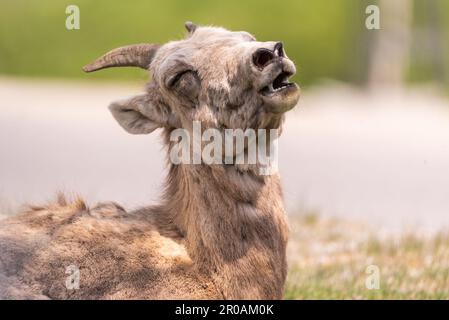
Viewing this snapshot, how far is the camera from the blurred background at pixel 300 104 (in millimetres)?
16094

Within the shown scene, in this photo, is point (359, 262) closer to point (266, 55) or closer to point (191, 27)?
point (191, 27)

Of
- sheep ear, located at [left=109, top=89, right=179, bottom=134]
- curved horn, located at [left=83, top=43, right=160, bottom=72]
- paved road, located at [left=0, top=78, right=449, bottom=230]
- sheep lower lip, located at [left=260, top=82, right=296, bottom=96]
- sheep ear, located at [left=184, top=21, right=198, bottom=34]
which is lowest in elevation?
paved road, located at [left=0, top=78, right=449, bottom=230]

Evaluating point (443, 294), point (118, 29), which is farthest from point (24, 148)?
point (443, 294)

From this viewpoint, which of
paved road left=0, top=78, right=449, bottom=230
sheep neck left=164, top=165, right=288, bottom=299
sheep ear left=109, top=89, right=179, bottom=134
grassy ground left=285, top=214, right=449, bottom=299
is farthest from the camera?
paved road left=0, top=78, right=449, bottom=230

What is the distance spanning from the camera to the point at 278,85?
302 inches

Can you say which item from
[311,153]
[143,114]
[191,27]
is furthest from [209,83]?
[311,153]

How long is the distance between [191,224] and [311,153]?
1206 centimetres

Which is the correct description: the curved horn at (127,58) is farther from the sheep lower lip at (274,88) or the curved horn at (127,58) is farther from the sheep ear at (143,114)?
the sheep lower lip at (274,88)

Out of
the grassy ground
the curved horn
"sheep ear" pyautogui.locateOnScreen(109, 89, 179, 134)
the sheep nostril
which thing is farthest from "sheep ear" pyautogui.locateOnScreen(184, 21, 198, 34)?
the grassy ground

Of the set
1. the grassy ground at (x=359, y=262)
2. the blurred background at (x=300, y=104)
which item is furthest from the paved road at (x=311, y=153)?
the grassy ground at (x=359, y=262)

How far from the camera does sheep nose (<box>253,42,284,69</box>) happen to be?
295 inches

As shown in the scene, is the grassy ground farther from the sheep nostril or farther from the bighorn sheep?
the sheep nostril

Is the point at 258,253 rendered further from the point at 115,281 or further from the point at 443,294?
the point at 443,294

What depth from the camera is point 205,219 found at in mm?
7824
